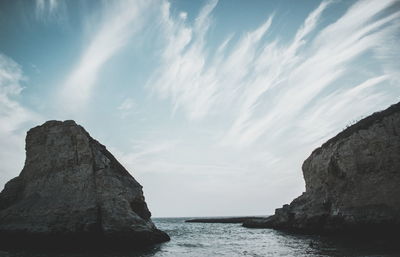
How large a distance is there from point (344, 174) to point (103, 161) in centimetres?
3046

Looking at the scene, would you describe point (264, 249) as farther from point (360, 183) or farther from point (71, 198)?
point (360, 183)

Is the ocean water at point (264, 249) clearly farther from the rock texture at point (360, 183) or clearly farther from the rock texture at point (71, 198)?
the rock texture at point (360, 183)

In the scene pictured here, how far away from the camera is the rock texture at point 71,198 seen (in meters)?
23.5

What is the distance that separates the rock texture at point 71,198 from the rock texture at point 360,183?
73.2 feet

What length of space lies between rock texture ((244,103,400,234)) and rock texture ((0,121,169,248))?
22.3m

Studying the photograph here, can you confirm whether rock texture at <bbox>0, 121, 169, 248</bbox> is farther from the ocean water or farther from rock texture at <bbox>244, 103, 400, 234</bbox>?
rock texture at <bbox>244, 103, 400, 234</bbox>

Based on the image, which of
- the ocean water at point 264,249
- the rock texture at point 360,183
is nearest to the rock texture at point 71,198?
the ocean water at point 264,249

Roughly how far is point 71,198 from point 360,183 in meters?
32.7

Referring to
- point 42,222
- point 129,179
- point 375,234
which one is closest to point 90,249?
point 42,222

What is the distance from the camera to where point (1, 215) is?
25.4 m

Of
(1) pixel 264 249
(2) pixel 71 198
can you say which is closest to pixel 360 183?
(1) pixel 264 249

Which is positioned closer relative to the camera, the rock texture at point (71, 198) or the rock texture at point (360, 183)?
the rock texture at point (71, 198)

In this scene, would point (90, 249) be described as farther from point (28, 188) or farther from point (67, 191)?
point (28, 188)

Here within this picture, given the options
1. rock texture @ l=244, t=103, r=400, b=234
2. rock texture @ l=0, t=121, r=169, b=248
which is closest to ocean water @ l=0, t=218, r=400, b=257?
rock texture @ l=0, t=121, r=169, b=248
